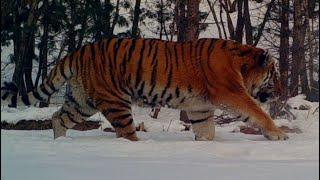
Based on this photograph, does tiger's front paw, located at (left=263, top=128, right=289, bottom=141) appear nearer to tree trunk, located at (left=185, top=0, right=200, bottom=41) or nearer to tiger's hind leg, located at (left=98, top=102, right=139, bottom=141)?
tiger's hind leg, located at (left=98, top=102, right=139, bottom=141)

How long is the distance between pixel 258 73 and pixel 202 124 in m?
0.77

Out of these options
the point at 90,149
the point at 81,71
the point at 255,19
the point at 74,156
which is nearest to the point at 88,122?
the point at 81,71

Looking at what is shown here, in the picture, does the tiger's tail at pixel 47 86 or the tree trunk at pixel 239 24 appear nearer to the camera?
the tiger's tail at pixel 47 86

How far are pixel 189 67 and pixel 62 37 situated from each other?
1354 centimetres

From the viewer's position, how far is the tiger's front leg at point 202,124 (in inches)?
→ 230

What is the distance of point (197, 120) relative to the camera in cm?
601

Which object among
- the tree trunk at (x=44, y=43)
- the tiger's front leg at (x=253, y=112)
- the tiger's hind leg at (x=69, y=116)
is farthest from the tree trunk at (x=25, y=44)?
the tiger's front leg at (x=253, y=112)

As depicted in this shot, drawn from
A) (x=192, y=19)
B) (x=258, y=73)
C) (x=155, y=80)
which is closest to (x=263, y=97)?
(x=258, y=73)

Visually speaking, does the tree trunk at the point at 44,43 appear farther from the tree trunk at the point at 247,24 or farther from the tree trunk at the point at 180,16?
the tree trunk at the point at 247,24

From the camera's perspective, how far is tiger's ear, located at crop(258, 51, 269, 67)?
5976 mm

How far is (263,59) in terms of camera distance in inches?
237

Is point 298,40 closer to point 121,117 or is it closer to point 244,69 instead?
point 244,69

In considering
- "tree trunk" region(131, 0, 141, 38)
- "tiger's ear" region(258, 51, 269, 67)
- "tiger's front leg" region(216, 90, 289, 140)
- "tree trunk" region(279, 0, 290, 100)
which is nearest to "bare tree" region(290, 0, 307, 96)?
"tree trunk" region(279, 0, 290, 100)

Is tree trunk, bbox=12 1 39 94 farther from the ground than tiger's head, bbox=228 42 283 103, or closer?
farther from the ground
